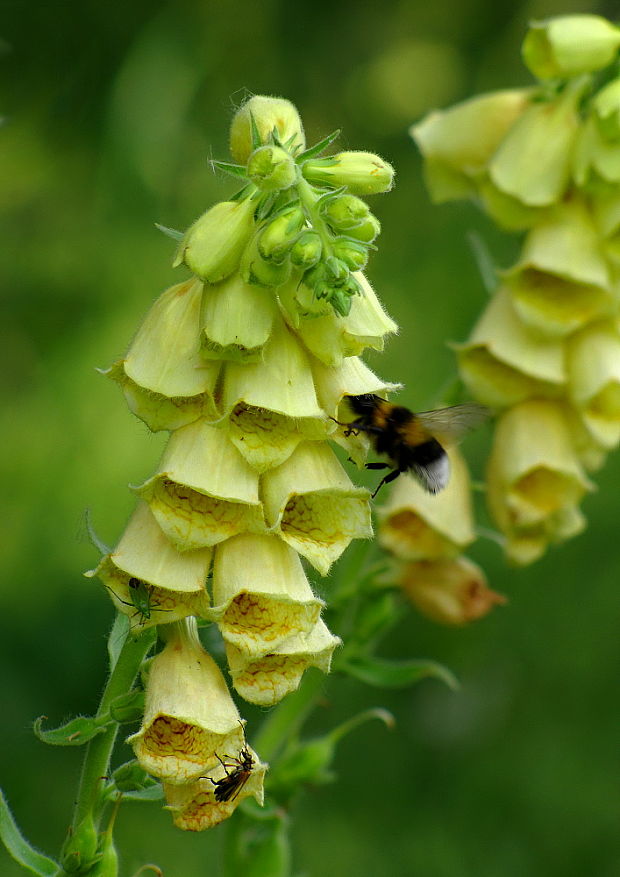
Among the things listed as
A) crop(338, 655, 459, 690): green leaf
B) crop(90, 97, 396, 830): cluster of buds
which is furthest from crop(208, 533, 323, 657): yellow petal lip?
crop(338, 655, 459, 690): green leaf

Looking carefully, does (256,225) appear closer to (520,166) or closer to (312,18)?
(520,166)

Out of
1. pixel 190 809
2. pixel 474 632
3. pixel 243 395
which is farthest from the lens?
pixel 474 632

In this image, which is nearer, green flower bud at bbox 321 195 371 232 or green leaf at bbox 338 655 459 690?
green flower bud at bbox 321 195 371 232

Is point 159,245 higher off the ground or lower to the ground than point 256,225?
lower

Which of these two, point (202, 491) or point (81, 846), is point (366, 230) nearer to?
point (202, 491)

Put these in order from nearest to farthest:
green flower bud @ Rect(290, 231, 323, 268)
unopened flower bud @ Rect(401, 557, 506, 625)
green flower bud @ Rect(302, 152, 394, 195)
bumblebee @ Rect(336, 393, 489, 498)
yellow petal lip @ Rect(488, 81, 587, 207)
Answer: green flower bud @ Rect(290, 231, 323, 268) < green flower bud @ Rect(302, 152, 394, 195) < bumblebee @ Rect(336, 393, 489, 498) < yellow petal lip @ Rect(488, 81, 587, 207) < unopened flower bud @ Rect(401, 557, 506, 625)

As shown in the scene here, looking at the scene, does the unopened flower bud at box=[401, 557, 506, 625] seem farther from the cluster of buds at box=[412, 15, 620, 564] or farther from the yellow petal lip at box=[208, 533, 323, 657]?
the yellow petal lip at box=[208, 533, 323, 657]

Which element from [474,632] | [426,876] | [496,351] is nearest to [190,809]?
[496,351]
